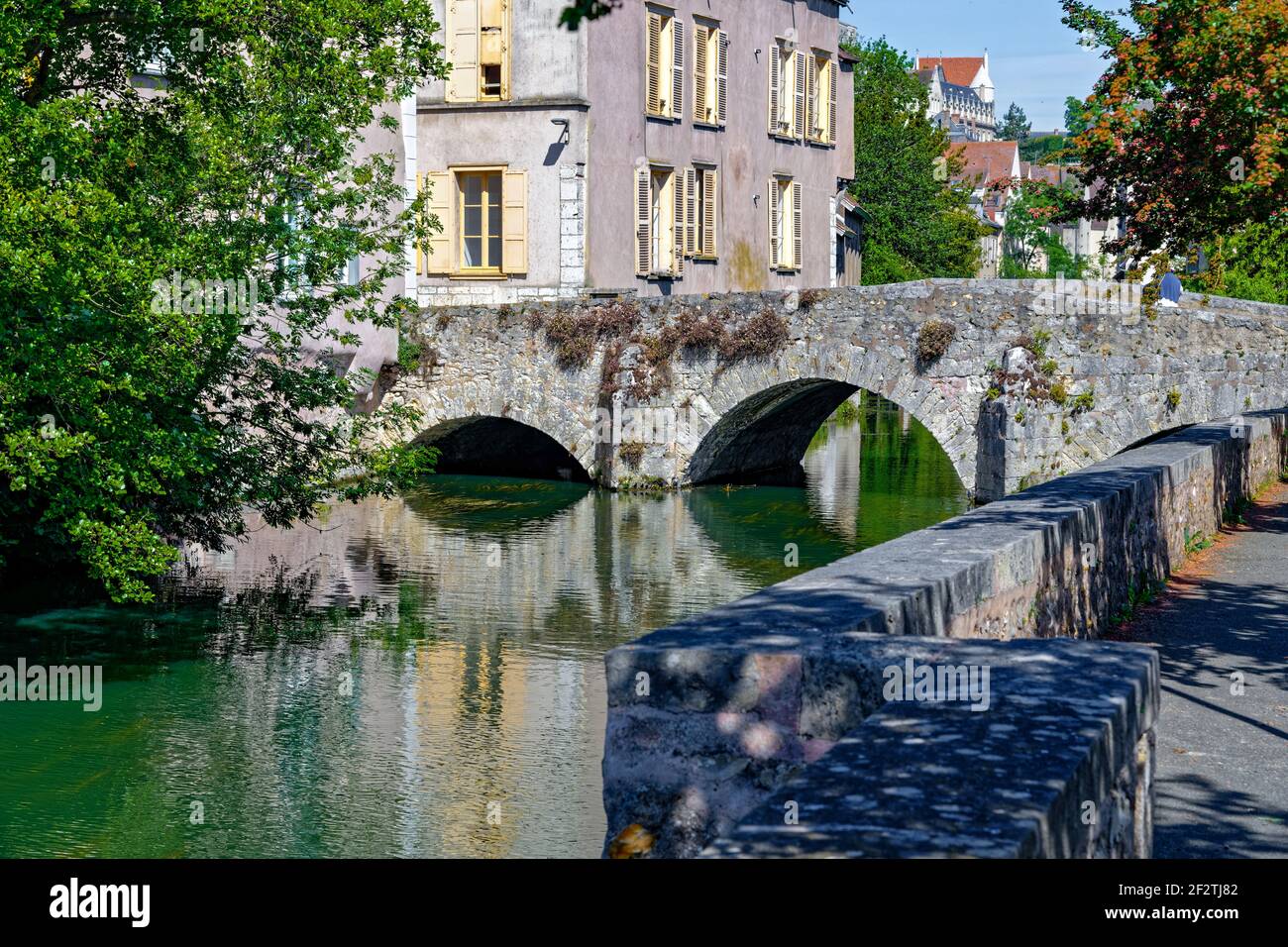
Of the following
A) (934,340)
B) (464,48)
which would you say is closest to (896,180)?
(464,48)

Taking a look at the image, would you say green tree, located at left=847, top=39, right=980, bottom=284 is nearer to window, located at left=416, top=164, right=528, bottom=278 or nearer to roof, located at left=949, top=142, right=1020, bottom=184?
window, located at left=416, top=164, right=528, bottom=278

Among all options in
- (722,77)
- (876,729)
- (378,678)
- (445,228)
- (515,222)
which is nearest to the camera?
(876,729)

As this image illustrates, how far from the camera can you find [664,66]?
2702 cm

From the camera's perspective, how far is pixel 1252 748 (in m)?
6.29

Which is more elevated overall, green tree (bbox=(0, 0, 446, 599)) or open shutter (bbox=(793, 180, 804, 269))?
open shutter (bbox=(793, 180, 804, 269))

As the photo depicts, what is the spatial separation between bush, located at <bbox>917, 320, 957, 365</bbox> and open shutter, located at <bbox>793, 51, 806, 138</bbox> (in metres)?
11.2

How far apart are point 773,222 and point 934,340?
407 inches

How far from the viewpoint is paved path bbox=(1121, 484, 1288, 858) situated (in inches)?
209

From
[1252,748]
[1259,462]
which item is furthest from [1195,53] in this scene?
[1252,748]

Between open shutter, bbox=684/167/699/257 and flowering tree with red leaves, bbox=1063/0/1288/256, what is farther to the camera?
open shutter, bbox=684/167/699/257

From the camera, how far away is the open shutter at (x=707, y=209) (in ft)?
93.0

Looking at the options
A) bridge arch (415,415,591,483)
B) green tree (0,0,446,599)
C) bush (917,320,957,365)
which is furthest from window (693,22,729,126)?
green tree (0,0,446,599)

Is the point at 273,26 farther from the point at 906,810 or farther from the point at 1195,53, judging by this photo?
the point at 906,810

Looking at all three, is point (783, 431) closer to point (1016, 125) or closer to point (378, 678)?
point (378, 678)
